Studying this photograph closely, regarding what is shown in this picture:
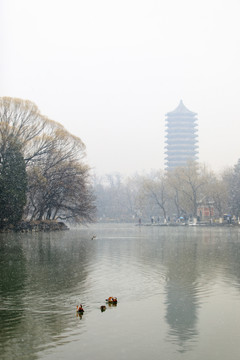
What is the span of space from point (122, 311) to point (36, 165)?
43620 mm

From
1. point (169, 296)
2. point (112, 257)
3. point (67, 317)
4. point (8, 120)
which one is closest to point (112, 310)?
point (67, 317)

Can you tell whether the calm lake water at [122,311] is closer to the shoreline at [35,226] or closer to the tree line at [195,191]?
the shoreline at [35,226]

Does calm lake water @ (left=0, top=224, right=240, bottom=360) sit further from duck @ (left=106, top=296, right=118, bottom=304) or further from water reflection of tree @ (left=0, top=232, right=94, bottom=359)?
duck @ (left=106, top=296, right=118, bottom=304)

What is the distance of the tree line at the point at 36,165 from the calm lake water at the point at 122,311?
26.8 metres

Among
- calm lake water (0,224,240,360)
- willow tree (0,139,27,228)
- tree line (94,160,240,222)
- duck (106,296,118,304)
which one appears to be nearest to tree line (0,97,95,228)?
willow tree (0,139,27,228)

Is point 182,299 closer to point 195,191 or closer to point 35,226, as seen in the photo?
point 35,226

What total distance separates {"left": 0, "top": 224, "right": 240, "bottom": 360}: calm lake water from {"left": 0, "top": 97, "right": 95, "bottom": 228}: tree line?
87.8ft

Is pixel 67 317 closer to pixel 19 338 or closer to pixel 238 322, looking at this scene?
pixel 19 338

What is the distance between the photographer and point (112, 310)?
36.0 feet

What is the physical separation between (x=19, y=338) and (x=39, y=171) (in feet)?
141

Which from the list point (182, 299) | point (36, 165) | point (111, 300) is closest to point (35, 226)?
point (36, 165)

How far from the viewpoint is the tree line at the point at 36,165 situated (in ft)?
150

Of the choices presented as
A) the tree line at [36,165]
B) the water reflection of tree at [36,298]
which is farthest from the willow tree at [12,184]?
the water reflection of tree at [36,298]

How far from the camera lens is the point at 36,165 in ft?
175
